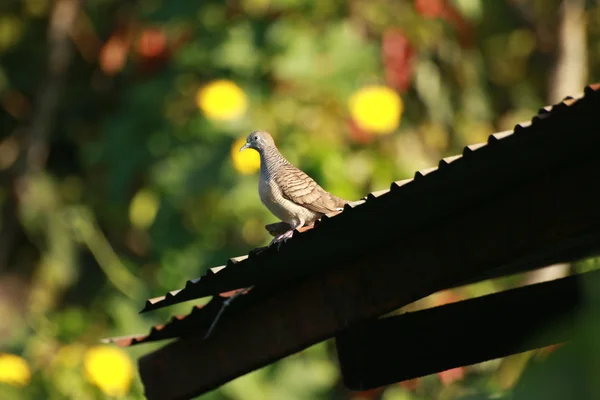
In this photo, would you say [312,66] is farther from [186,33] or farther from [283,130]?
[186,33]

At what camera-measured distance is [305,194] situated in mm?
3367

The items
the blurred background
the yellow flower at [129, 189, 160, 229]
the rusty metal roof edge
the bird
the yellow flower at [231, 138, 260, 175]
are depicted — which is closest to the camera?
the rusty metal roof edge

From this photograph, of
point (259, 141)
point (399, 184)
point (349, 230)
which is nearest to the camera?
point (399, 184)

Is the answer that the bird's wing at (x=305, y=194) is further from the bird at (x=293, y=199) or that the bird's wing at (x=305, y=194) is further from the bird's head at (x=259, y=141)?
the bird's head at (x=259, y=141)

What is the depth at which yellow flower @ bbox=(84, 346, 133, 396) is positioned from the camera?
4561mm

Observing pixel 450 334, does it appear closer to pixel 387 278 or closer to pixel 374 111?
pixel 387 278

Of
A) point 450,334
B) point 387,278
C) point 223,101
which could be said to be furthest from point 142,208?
point 387,278

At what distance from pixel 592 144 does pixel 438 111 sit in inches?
155

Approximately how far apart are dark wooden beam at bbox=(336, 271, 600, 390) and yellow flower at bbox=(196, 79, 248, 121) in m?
2.58

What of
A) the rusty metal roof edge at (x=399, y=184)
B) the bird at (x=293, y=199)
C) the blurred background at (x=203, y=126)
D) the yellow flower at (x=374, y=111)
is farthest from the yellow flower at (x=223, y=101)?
the rusty metal roof edge at (x=399, y=184)

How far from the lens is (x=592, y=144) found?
1754 mm

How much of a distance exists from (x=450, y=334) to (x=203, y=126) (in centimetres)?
277

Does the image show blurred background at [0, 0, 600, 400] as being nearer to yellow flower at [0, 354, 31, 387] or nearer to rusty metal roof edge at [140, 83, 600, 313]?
yellow flower at [0, 354, 31, 387]

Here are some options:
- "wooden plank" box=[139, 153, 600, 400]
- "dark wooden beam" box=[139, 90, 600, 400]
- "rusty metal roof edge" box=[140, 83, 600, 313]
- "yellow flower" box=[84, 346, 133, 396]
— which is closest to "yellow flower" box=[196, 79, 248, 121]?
"yellow flower" box=[84, 346, 133, 396]
